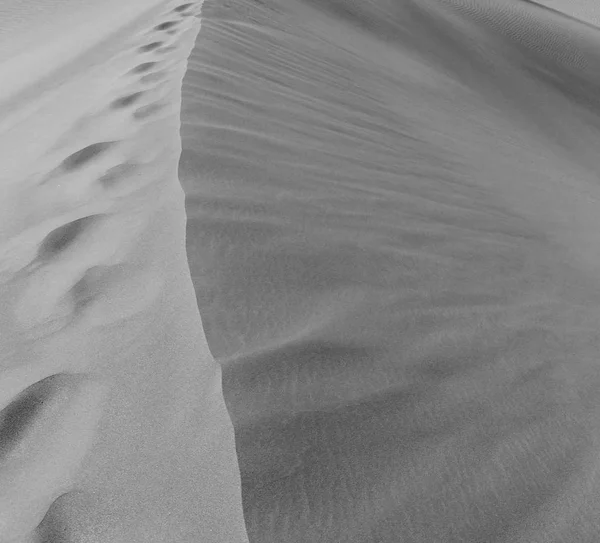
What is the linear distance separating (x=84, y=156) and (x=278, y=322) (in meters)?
1.35

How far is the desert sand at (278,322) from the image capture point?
45.8 inches

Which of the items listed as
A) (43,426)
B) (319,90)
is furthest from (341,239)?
(319,90)

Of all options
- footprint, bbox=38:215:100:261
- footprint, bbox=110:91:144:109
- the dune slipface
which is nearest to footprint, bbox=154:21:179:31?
footprint, bbox=110:91:144:109

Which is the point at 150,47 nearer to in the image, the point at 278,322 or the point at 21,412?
the point at 278,322

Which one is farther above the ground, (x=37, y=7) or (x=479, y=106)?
(x=479, y=106)

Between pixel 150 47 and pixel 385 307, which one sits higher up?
pixel 385 307

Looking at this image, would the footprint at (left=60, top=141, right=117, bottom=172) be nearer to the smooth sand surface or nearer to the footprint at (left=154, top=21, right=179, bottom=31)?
the smooth sand surface

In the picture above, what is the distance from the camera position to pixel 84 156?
101 inches

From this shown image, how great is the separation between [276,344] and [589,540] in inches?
27.3

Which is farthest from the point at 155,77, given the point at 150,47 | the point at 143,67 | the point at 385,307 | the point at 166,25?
the point at 385,307

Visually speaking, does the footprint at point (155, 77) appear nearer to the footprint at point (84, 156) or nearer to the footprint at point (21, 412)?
the footprint at point (84, 156)

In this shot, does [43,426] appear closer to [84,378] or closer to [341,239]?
[84,378]

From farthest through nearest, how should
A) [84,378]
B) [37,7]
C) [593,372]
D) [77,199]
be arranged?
1. [37,7]
2. [77,199]
3. [593,372]
4. [84,378]

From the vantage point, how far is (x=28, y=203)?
231 cm
